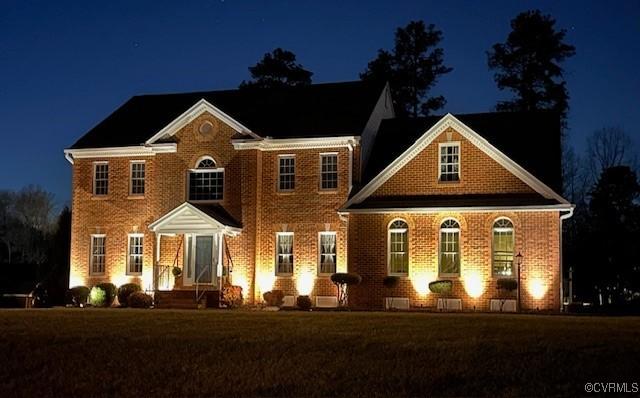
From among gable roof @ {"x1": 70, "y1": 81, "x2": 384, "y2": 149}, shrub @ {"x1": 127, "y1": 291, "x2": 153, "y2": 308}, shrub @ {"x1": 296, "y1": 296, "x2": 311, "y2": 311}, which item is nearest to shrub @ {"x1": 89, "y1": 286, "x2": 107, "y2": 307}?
shrub @ {"x1": 127, "y1": 291, "x2": 153, "y2": 308}

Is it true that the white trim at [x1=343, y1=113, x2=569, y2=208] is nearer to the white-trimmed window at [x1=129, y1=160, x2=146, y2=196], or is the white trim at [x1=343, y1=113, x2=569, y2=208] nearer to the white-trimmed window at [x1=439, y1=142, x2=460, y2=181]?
the white-trimmed window at [x1=439, y1=142, x2=460, y2=181]

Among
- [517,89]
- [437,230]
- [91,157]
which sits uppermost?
[517,89]

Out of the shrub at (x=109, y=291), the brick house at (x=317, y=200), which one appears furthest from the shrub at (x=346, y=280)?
the shrub at (x=109, y=291)

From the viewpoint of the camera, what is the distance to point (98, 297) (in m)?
36.1

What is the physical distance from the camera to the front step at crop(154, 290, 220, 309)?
33.4 meters

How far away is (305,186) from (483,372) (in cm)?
2127

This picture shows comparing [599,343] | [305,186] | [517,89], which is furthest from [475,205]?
[517,89]

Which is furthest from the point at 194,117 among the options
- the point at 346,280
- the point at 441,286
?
the point at 441,286

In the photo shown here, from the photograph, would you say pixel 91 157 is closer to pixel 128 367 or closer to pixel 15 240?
pixel 128 367

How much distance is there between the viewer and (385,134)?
126ft

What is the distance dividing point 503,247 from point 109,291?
1560 cm

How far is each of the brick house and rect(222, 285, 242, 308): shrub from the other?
0.43 metres

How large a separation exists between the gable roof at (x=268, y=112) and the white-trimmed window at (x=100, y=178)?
88 cm

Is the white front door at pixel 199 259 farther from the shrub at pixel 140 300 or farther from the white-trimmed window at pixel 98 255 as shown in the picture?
the white-trimmed window at pixel 98 255
